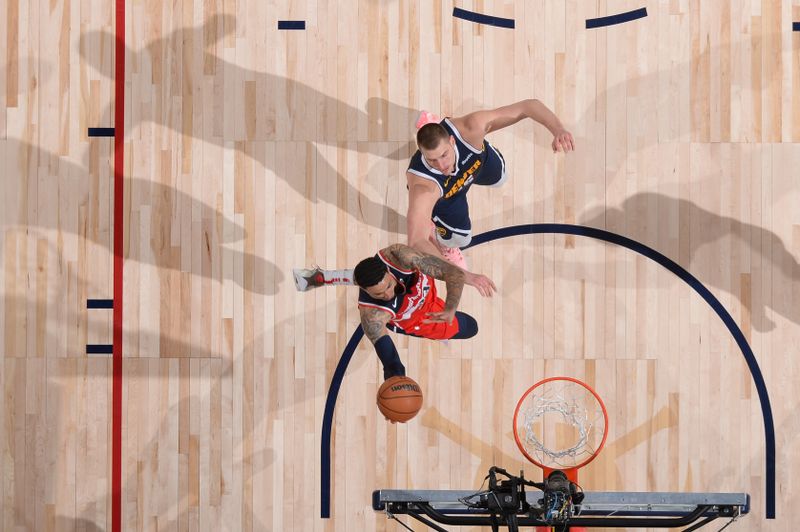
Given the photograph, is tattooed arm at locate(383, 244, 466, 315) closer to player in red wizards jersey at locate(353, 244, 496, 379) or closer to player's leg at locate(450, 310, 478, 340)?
player in red wizards jersey at locate(353, 244, 496, 379)

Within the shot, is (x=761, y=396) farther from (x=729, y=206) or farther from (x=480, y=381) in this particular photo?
(x=480, y=381)

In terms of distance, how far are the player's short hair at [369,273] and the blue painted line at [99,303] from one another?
2.53 metres

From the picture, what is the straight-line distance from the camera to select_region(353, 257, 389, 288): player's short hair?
6395 mm

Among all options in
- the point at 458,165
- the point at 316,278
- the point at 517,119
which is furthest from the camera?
the point at 316,278

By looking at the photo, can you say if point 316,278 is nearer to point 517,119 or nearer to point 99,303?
point 99,303

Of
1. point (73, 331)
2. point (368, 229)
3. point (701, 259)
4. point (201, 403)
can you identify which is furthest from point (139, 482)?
point (701, 259)

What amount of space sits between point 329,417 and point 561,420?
80.9 inches

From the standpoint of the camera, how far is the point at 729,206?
24.5ft

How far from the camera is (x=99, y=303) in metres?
7.58

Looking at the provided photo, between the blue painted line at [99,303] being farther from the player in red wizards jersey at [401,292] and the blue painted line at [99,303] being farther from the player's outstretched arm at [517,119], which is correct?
the player's outstretched arm at [517,119]

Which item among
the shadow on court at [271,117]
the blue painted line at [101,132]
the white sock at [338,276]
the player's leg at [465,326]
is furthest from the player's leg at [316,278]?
the blue painted line at [101,132]

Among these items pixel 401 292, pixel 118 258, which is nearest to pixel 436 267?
pixel 401 292

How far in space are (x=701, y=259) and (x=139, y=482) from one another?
5.44 metres

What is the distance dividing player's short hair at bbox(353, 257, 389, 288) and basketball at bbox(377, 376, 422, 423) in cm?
87
